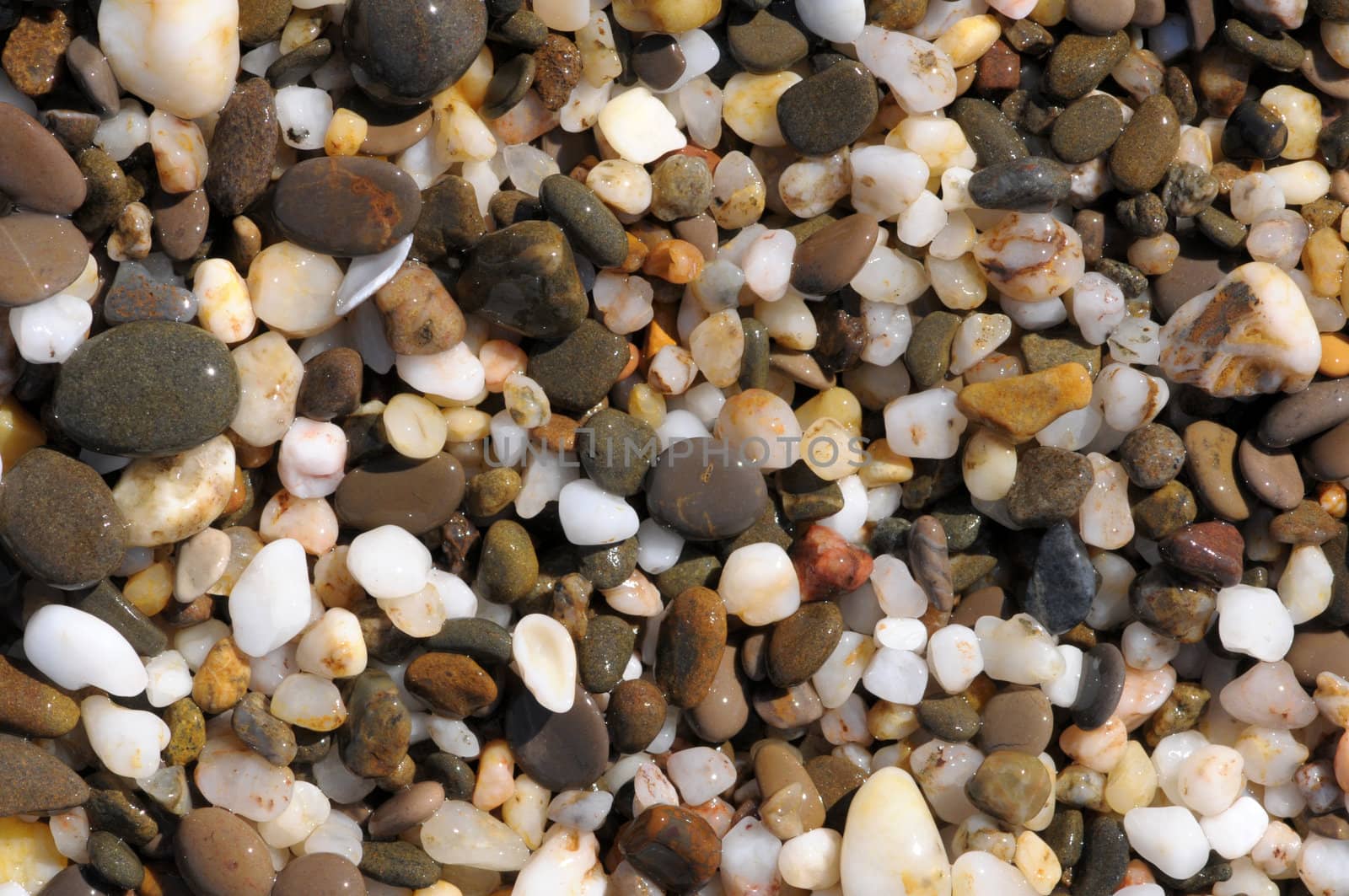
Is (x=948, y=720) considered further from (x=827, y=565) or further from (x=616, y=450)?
(x=616, y=450)

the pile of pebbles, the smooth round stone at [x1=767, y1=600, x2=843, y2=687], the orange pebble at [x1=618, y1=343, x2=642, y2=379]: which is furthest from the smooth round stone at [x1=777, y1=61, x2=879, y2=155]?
the smooth round stone at [x1=767, y1=600, x2=843, y2=687]

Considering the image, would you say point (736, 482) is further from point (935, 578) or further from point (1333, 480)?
point (1333, 480)

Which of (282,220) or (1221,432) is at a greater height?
(282,220)

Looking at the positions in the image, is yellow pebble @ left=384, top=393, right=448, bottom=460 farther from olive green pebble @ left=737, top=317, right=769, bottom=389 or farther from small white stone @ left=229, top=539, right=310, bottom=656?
olive green pebble @ left=737, top=317, right=769, bottom=389

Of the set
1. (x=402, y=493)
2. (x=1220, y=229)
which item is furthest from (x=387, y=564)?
(x=1220, y=229)


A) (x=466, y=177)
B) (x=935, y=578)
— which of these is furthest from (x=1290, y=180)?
(x=466, y=177)
